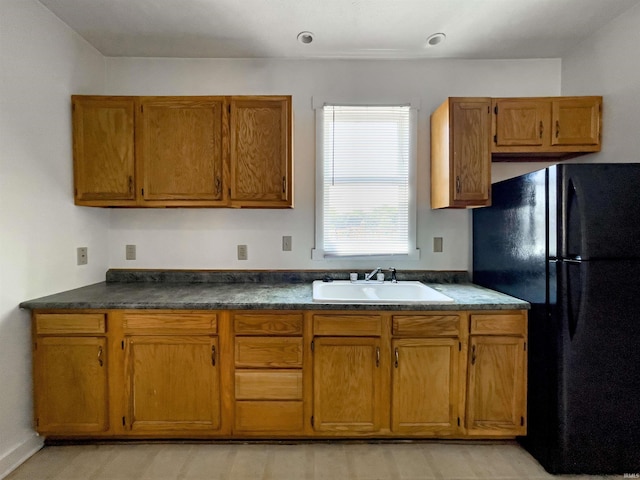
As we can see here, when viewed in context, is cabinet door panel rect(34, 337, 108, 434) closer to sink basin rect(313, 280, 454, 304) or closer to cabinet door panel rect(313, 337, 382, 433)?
cabinet door panel rect(313, 337, 382, 433)

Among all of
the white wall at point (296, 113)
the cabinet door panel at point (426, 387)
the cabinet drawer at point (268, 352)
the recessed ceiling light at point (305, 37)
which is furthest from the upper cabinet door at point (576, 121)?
the cabinet drawer at point (268, 352)

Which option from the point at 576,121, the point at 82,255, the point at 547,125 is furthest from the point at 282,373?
the point at 576,121

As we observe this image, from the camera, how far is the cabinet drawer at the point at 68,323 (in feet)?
6.17

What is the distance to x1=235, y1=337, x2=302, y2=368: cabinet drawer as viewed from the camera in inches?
74.8

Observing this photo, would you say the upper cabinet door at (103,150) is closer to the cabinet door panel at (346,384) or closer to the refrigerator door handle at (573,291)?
the cabinet door panel at (346,384)

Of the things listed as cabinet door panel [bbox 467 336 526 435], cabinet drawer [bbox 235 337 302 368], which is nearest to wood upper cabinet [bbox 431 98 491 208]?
cabinet door panel [bbox 467 336 526 435]

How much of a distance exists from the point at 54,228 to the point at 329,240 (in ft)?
6.08

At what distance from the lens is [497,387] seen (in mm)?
1918

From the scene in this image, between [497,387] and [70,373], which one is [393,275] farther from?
[70,373]

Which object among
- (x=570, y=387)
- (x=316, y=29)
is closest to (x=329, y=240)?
(x=316, y=29)

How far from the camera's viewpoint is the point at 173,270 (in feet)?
8.41

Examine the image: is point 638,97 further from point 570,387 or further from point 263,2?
point 263,2

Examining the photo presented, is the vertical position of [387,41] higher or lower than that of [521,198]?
higher

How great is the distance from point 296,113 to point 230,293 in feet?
4.84
